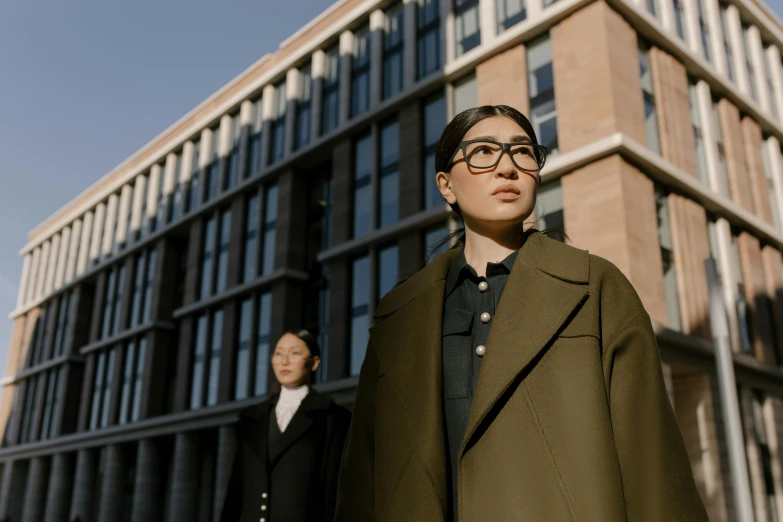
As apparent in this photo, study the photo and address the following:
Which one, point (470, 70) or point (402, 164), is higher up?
point (470, 70)

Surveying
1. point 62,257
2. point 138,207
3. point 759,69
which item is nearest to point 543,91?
point 759,69

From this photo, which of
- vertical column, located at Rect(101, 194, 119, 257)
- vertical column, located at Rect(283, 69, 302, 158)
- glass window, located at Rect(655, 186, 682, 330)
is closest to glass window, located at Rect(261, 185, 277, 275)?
vertical column, located at Rect(283, 69, 302, 158)

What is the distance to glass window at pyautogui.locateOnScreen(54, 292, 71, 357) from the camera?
40438 mm

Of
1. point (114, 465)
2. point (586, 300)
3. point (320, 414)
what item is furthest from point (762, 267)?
point (114, 465)

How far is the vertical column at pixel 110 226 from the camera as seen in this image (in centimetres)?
3812

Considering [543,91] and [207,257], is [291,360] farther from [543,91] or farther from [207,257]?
[207,257]

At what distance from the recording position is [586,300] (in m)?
1.89

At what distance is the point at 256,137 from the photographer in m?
29.5

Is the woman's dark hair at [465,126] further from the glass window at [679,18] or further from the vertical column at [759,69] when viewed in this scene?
the vertical column at [759,69]

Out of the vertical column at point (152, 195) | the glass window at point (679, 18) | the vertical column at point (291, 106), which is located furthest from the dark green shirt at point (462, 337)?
the vertical column at point (152, 195)

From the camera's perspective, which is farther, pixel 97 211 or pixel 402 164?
pixel 97 211

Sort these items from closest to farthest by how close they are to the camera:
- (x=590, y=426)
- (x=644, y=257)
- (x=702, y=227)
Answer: (x=590, y=426), (x=644, y=257), (x=702, y=227)

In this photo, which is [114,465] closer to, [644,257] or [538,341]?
[644,257]

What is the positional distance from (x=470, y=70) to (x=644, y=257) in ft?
27.0
